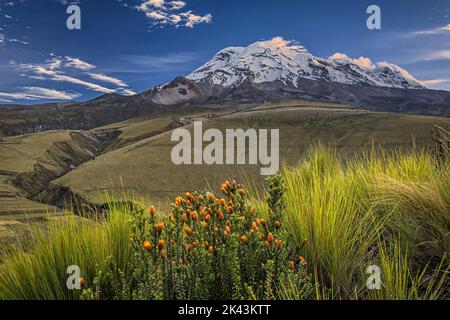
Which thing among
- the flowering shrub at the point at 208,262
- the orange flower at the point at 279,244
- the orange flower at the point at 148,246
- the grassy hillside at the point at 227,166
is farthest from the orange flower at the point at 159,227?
the grassy hillside at the point at 227,166

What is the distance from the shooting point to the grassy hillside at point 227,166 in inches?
2315

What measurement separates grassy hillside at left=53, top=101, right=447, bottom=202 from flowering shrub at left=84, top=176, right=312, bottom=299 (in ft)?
137

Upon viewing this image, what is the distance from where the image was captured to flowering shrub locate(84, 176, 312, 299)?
2.65 m

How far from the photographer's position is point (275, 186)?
3385 mm

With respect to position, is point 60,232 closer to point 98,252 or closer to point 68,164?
point 98,252

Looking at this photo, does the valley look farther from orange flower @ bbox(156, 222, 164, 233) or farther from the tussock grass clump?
orange flower @ bbox(156, 222, 164, 233)

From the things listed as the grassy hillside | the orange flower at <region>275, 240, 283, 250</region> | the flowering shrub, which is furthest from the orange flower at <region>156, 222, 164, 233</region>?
the grassy hillside

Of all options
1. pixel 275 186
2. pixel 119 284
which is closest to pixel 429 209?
pixel 275 186

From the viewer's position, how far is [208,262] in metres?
2.84

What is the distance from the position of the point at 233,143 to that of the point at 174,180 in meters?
20.0

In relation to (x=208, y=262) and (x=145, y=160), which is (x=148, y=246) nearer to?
(x=208, y=262)

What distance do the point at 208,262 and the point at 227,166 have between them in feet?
207

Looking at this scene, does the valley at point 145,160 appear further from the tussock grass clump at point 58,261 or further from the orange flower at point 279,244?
the orange flower at point 279,244

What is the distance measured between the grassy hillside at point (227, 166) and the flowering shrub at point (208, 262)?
4184cm
